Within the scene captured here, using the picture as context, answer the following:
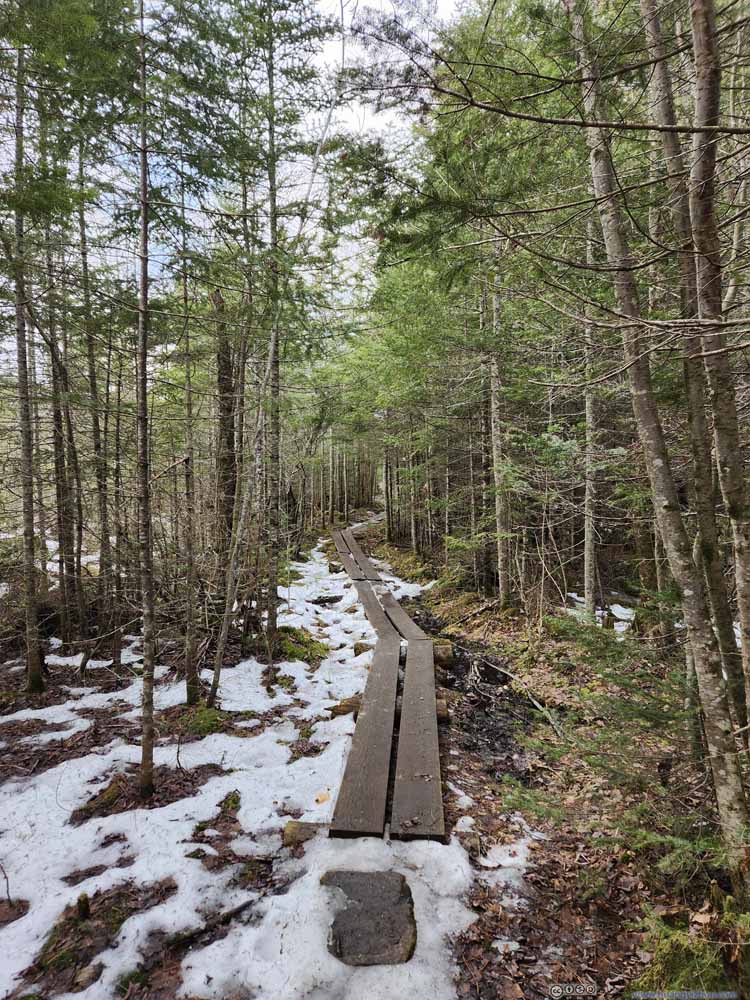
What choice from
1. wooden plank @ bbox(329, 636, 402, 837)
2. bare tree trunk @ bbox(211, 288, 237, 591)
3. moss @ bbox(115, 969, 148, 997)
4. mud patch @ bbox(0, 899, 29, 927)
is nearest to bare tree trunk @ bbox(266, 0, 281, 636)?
bare tree trunk @ bbox(211, 288, 237, 591)

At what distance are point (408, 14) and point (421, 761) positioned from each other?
5.75 m

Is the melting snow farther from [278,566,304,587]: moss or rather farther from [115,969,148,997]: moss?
[278,566,304,587]: moss

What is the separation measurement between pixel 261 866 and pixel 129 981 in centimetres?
104

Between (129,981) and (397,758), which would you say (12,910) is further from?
(397,758)

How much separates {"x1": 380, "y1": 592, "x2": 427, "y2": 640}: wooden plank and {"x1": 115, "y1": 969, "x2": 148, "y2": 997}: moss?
6403mm

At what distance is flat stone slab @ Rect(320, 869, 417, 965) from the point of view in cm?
266

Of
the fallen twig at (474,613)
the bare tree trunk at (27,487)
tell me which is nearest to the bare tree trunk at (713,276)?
the bare tree trunk at (27,487)

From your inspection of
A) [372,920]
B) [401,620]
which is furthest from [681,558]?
[401,620]

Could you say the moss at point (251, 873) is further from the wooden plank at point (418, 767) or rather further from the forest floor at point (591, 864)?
the forest floor at point (591, 864)

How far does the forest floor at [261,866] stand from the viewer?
2594mm

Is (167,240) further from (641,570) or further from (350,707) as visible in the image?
(641,570)

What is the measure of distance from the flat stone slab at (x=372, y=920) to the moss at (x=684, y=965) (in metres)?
1.33

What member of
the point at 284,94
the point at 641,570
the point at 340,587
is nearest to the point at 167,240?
the point at 284,94

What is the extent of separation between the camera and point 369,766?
4480 millimetres
